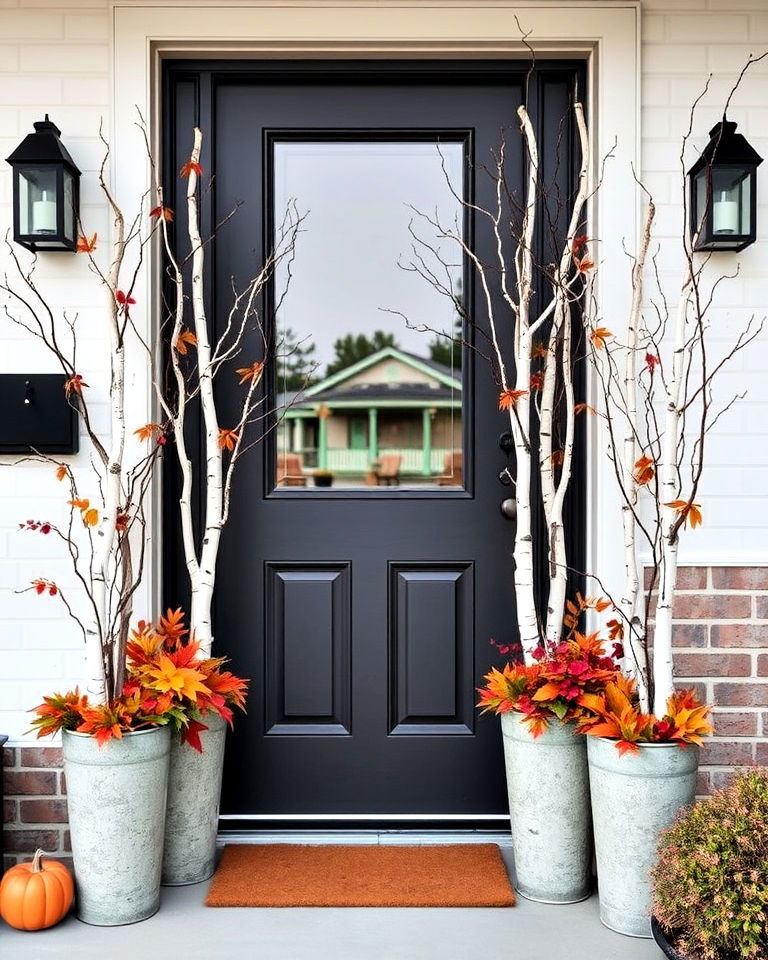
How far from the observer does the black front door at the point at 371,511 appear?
8.29 feet

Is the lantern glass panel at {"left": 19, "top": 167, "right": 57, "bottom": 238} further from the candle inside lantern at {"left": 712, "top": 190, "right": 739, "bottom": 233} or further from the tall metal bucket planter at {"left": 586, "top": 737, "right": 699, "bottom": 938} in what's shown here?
the tall metal bucket planter at {"left": 586, "top": 737, "right": 699, "bottom": 938}

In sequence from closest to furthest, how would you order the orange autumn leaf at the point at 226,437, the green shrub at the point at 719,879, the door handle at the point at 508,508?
the green shrub at the point at 719,879
the orange autumn leaf at the point at 226,437
the door handle at the point at 508,508

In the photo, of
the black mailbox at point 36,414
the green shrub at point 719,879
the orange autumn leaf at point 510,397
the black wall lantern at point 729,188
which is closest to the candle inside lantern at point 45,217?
the black mailbox at point 36,414

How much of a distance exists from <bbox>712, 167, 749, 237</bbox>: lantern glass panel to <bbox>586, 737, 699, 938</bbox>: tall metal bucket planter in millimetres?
1292

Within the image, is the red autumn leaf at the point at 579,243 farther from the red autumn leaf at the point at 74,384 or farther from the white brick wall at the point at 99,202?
the red autumn leaf at the point at 74,384

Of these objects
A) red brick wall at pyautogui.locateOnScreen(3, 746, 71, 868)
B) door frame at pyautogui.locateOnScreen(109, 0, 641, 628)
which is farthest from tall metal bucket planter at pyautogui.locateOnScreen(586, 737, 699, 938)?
red brick wall at pyautogui.locateOnScreen(3, 746, 71, 868)

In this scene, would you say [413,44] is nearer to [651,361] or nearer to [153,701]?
[651,361]

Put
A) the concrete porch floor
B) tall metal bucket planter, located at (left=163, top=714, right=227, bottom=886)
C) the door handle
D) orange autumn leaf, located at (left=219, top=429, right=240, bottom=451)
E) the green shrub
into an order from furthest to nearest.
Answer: the door handle
orange autumn leaf, located at (left=219, top=429, right=240, bottom=451)
tall metal bucket planter, located at (left=163, top=714, right=227, bottom=886)
the concrete porch floor
the green shrub

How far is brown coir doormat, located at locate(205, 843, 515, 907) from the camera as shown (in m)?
2.15

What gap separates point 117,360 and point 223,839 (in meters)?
1.37

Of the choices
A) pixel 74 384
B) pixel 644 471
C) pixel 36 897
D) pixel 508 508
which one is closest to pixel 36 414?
pixel 74 384

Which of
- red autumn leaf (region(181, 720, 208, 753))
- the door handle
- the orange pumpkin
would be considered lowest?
the orange pumpkin

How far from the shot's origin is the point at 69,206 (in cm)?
231

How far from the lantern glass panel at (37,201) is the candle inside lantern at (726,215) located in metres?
1.70
